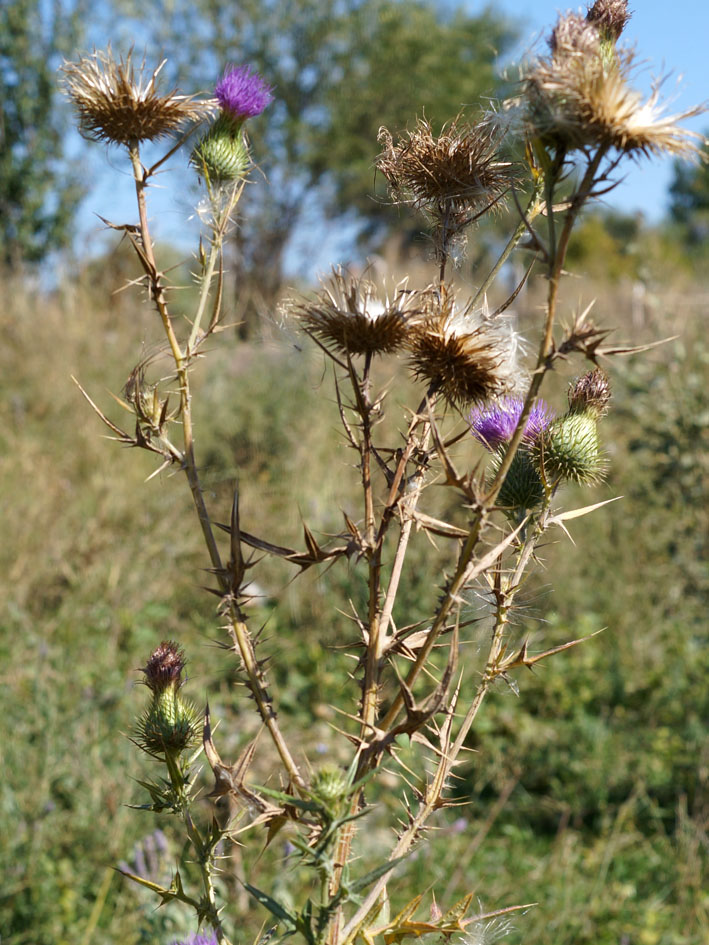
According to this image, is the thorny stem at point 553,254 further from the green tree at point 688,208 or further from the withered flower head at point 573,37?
the green tree at point 688,208

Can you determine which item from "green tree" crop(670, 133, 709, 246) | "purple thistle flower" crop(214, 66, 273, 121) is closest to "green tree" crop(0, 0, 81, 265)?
"purple thistle flower" crop(214, 66, 273, 121)

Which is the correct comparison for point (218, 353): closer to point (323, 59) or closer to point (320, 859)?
point (320, 859)

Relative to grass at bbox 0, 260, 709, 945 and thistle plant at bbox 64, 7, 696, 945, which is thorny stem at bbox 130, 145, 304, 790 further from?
grass at bbox 0, 260, 709, 945

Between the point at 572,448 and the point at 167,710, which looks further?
the point at 572,448

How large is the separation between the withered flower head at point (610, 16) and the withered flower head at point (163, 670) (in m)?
0.83

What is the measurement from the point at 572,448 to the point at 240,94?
0.67m

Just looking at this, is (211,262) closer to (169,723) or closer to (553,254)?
(553,254)

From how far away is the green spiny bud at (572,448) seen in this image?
1.11 metres

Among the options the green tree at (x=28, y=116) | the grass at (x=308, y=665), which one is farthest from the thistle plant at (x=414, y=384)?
the green tree at (x=28, y=116)

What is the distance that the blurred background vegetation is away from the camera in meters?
2.52

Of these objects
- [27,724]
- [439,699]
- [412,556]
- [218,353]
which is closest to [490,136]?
[439,699]

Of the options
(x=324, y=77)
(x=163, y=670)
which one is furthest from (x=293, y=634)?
(x=324, y=77)

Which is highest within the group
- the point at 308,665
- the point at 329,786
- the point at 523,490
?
the point at 523,490

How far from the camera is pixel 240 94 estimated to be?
46.0 inches
